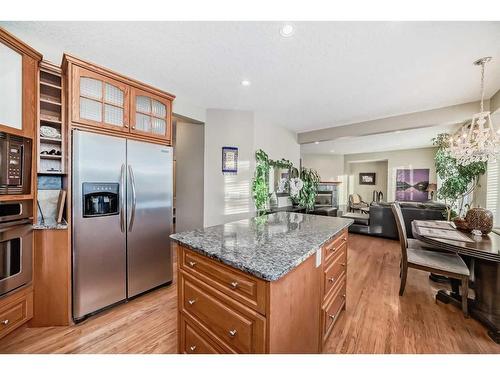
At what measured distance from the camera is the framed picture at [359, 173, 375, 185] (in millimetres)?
8555

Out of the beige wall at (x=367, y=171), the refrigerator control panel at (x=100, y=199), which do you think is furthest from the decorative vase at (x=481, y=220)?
the beige wall at (x=367, y=171)

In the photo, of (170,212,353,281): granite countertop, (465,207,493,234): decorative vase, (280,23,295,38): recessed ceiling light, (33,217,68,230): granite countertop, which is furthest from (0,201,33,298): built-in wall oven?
(465,207,493,234): decorative vase

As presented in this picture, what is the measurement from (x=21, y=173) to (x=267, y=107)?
3074mm

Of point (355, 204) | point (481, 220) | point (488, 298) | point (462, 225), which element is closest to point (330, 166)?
point (355, 204)

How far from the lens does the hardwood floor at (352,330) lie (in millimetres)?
1529

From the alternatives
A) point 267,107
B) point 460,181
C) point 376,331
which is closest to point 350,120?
point 267,107

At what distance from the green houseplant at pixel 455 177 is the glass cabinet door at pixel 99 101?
4612 mm

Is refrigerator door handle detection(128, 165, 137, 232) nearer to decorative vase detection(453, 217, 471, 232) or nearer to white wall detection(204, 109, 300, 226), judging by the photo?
white wall detection(204, 109, 300, 226)

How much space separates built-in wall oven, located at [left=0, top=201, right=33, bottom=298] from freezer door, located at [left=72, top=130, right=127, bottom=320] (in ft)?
0.98

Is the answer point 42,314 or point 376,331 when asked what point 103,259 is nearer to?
point 42,314

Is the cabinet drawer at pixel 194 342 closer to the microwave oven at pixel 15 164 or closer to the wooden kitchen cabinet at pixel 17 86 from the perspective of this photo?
the microwave oven at pixel 15 164

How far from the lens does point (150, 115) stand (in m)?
2.24

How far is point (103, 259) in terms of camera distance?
74.1 inches

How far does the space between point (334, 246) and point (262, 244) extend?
2.34 feet
